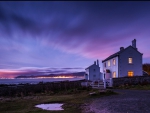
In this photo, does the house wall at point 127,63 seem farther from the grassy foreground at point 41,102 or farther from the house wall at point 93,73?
the house wall at point 93,73

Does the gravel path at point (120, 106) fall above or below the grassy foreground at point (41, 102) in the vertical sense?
above

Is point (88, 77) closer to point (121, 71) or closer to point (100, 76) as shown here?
point (100, 76)

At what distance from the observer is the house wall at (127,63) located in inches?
1550

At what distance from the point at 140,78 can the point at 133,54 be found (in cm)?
709

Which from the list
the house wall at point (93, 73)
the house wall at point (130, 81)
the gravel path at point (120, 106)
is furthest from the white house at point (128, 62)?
the gravel path at point (120, 106)

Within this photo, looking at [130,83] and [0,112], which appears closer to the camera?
[0,112]

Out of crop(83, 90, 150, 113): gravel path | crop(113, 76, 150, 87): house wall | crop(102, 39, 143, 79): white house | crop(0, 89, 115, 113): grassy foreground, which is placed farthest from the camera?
crop(102, 39, 143, 79): white house

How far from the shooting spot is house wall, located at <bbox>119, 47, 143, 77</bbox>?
39.4 metres

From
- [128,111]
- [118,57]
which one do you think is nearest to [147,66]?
[118,57]

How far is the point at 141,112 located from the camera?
39.0 feet

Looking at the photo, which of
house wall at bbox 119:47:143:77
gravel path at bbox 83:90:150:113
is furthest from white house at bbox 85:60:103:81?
gravel path at bbox 83:90:150:113

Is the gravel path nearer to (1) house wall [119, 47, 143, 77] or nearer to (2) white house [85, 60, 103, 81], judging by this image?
(1) house wall [119, 47, 143, 77]

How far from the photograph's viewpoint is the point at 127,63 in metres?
39.6

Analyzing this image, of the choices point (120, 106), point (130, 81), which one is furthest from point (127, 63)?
point (120, 106)
